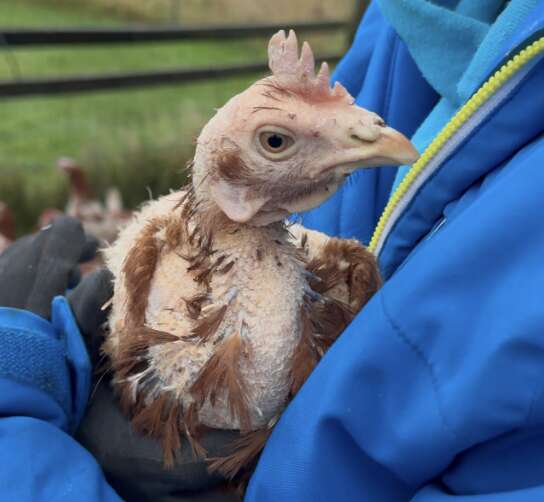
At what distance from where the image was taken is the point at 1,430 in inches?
23.4

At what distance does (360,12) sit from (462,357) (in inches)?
77.7

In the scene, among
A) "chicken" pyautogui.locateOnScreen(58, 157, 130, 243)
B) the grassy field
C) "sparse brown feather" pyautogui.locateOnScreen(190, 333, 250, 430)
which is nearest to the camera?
"sparse brown feather" pyautogui.locateOnScreen(190, 333, 250, 430)

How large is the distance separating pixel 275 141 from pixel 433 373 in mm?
228

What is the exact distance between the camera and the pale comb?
0.55 m

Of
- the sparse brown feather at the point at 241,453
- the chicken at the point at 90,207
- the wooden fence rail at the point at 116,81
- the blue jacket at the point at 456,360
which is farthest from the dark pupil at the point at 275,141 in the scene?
the wooden fence rail at the point at 116,81

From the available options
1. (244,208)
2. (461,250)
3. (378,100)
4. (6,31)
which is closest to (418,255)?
(461,250)

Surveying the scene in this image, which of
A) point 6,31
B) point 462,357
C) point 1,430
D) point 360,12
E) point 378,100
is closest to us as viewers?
point 462,357

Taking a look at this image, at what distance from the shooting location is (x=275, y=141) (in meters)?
0.55

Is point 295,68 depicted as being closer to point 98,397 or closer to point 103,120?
point 98,397

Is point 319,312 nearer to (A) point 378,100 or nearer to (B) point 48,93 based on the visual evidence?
(A) point 378,100

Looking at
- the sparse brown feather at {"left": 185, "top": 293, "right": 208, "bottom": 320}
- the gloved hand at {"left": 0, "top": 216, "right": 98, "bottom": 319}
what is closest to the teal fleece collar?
the sparse brown feather at {"left": 185, "top": 293, "right": 208, "bottom": 320}

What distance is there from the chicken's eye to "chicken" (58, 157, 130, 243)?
197cm

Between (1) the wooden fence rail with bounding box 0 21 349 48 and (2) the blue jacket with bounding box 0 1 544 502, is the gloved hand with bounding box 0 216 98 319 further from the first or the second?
(1) the wooden fence rail with bounding box 0 21 349 48

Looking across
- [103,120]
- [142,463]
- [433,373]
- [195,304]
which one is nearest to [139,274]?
[195,304]
